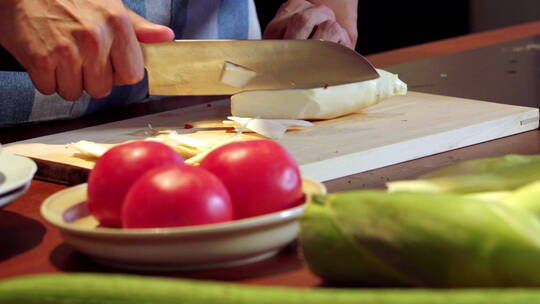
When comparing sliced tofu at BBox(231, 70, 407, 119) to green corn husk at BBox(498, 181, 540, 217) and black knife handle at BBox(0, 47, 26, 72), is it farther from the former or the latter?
green corn husk at BBox(498, 181, 540, 217)

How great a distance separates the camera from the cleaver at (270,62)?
4.99 feet

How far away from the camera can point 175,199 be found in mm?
708

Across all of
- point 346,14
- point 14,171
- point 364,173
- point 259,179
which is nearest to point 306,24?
point 346,14

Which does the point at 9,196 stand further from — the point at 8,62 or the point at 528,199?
the point at 8,62

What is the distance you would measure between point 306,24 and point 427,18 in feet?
8.25

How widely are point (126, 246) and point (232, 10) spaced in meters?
1.49

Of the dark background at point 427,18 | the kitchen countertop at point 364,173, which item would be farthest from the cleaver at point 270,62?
the dark background at point 427,18

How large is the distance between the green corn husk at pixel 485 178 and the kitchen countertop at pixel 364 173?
124 millimetres

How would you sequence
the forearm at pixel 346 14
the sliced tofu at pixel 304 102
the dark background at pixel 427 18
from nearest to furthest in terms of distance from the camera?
the sliced tofu at pixel 304 102, the forearm at pixel 346 14, the dark background at pixel 427 18

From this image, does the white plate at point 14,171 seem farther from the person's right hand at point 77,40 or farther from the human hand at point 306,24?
the human hand at point 306,24

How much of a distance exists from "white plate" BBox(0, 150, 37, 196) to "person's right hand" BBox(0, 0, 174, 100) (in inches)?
20.6

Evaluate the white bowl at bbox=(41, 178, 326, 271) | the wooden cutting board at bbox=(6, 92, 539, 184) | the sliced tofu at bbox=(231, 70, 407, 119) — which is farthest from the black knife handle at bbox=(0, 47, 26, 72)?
the white bowl at bbox=(41, 178, 326, 271)

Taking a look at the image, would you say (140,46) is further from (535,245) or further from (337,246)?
(535,245)

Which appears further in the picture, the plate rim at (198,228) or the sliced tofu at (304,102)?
the sliced tofu at (304,102)
